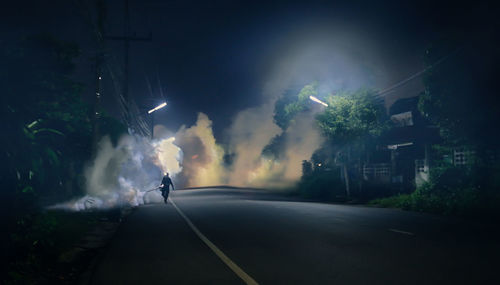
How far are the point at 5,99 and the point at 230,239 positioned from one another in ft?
21.2

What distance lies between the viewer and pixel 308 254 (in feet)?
31.5

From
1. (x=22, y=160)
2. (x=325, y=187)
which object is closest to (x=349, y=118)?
(x=325, y=187)

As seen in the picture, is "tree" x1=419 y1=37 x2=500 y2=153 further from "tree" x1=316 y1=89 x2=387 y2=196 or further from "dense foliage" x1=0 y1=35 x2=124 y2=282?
"dense foliage" x1=0 y1=35 x2=124 y2=282

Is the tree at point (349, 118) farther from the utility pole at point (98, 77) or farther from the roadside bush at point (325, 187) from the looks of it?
the utility pole at point (98, 77)

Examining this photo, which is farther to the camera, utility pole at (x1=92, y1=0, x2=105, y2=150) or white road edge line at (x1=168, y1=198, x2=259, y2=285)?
utility pole at (x1=92, y1=0, x2=105, y2=150)

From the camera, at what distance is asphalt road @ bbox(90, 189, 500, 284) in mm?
7578

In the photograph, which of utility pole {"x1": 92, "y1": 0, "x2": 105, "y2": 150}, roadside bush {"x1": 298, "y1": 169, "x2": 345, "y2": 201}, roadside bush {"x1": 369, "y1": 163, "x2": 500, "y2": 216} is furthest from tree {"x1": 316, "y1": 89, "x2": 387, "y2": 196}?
Answer: utility pole {"x1": 92, "y1": 0, "x2": 105, "y2": 150}

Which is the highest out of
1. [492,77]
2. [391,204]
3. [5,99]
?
[492,77]

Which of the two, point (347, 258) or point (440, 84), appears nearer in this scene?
point (347, 258)

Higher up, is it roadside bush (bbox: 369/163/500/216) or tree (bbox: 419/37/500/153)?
tree (bbox: 419/37/500/153)

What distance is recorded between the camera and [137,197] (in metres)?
28.7

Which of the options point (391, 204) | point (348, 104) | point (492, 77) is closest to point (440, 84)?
point (492, 77)

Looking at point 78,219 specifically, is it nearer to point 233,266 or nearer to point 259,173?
point 233,266

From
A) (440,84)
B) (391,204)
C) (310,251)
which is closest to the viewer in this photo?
(310,251)
